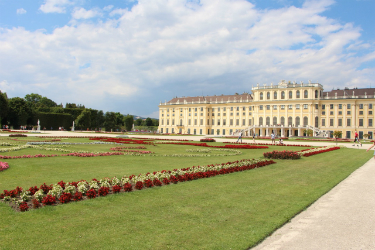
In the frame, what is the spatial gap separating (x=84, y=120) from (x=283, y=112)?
57.1 metres

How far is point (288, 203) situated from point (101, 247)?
4.98 meters

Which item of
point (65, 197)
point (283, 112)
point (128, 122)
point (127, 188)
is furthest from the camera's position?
point (128, 122)

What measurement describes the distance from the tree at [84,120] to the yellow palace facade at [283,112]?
28422 mm

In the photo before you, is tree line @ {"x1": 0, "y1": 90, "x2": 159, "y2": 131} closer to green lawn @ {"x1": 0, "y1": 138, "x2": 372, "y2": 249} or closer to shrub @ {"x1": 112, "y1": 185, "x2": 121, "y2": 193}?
shrub @ {"x1": 112, "y1": 185, "x2": 121, "y2": 193}

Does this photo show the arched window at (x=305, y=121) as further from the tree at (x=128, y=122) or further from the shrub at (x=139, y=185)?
the shrub at (x=139, y=185)

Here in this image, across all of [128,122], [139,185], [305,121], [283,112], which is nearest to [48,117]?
[128,122]

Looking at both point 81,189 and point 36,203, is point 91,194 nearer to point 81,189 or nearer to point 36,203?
point 81,189

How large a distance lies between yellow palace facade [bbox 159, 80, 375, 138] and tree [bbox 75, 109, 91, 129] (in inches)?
1119

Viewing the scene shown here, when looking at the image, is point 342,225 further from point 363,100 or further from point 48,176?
point 363,100

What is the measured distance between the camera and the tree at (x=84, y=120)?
268 feet

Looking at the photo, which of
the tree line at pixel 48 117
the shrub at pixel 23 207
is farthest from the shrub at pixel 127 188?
the tree line at pixel 48 117

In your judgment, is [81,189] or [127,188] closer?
[81,189]

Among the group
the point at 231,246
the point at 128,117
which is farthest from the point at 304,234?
the point at 128,117

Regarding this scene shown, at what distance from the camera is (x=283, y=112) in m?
77.8
